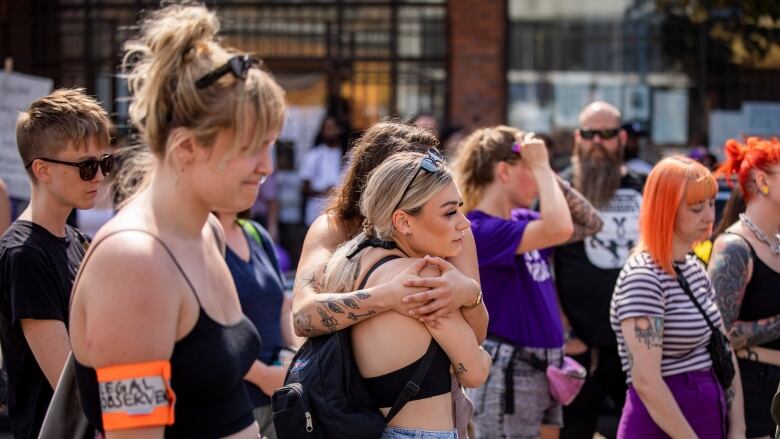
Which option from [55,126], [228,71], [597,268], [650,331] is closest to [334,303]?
[228,71]

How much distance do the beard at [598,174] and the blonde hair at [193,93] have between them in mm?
4044

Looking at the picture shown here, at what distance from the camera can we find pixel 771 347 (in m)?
4.82

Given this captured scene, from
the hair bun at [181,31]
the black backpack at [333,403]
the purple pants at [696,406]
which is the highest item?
the hair bun at [181,31]

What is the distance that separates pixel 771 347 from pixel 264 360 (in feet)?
7.46

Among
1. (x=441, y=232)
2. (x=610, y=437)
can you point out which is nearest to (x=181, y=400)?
(x=441, y=232)

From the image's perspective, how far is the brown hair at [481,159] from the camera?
16.8ft

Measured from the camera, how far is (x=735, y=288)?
4637 millimetres

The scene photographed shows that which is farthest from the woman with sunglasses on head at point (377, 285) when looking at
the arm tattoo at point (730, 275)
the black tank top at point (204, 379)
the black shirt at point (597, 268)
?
the black shirt at point (597, 268)

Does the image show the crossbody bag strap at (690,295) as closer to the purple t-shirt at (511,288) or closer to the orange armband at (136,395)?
the purple t-shirt at (511,288)

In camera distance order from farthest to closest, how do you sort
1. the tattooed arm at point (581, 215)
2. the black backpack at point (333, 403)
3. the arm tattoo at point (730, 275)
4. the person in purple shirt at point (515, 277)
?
the tattooed arm at point (581, 215)
the person in purple shirt at point (515, 277)
the arm tattoo at point (730, 275)
the black backpack at point (333, 403)

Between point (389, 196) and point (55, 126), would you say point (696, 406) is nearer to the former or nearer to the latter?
point (389, 196)

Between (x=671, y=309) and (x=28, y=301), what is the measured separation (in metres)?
2.38

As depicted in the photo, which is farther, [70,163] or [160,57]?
[70,163]

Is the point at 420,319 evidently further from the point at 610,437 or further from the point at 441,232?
the point at 610,437
